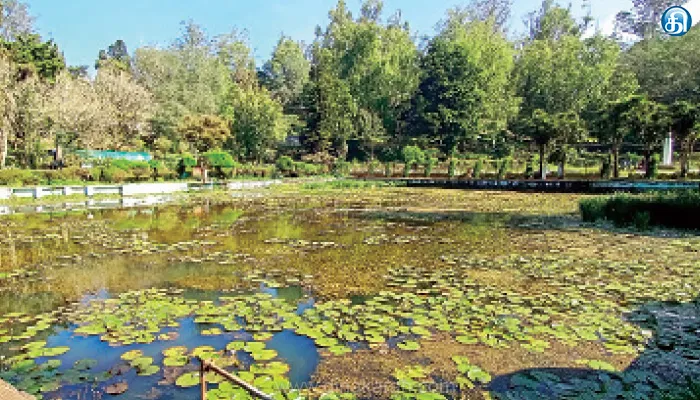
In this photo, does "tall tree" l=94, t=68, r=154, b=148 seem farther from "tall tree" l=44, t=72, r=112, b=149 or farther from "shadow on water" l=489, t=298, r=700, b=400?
"shadow on water" l=489, t=298, r=700, b=400

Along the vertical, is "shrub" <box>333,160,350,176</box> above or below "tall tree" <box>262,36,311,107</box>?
below

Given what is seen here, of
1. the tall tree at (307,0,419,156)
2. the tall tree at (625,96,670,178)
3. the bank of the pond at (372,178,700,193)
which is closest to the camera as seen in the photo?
the bank of the pond at (372,178,700,193)

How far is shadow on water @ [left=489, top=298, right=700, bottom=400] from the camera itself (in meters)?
3.38

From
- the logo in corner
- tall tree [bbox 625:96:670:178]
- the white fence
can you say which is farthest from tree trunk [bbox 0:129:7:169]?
tall tree [bbox 625:96:670:178]

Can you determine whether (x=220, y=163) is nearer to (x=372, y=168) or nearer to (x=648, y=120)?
(x=372, y=168)

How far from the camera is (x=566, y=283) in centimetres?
642

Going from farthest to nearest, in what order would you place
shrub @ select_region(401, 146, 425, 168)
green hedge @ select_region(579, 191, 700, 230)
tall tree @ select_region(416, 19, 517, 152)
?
tall tree @ select_region(416, 19, 517, 152)
shrub @ select_region(401, 146, 425, 168)
green hedge @ select_region(579, 191, 700, 230)

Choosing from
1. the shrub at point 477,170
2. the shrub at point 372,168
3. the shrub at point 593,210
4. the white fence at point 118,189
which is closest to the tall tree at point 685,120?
the shrub at point 477,170

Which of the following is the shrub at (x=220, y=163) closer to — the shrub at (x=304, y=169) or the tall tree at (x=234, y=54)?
the shrub at (x=304, y=169)

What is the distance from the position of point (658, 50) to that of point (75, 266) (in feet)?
169

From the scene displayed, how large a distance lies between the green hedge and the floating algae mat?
4.08 ft

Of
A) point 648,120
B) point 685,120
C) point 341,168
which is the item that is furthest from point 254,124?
point 685,120

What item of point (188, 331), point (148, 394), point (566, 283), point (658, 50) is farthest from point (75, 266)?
point (658, 50)

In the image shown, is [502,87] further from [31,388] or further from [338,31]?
[31,388]
